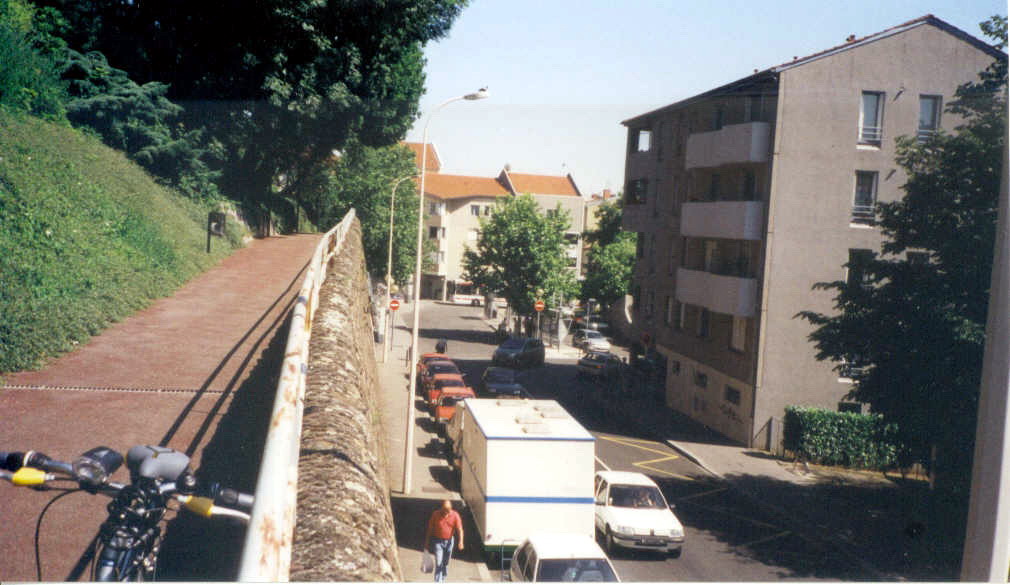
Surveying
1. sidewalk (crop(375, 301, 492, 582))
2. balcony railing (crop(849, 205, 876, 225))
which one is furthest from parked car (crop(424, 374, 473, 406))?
balcony railing (crop(849, 205, 876, 225))

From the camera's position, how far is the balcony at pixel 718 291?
676 centimetres

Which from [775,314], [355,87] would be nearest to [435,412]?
[355,87]

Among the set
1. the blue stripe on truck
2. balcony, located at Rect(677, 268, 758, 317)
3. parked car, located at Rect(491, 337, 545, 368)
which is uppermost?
balcony, located at Rect(677, 268, 758, 317)

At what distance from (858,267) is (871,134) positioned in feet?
4.41

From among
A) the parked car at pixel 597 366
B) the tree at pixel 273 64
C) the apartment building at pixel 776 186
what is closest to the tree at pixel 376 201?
the tree at pixel 273 64

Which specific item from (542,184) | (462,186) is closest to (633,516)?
(542,184)

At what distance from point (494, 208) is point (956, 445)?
447cm

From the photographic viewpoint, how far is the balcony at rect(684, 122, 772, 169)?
5.84 m

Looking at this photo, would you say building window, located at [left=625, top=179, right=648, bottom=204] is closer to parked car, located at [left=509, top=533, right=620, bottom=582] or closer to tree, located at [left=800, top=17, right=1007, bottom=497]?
tree, located at [left=800, top=17, right=1007, bottom=497]

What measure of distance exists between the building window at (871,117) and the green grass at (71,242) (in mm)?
6905

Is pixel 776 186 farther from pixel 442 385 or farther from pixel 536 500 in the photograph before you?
pixel 536 500

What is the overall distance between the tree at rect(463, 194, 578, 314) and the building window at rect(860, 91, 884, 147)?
9.34 ft

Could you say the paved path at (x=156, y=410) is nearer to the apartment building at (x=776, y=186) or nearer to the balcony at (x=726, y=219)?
the apartment building at (x=776, y=186)

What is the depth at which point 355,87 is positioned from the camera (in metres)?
5.82
